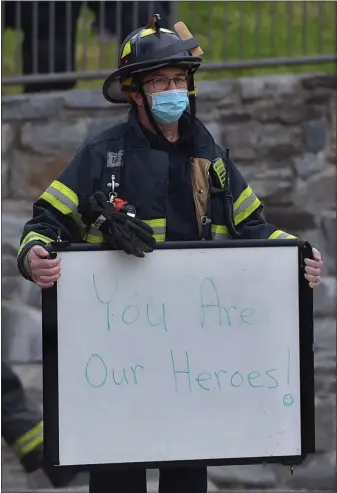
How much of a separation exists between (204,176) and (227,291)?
1.35 ft

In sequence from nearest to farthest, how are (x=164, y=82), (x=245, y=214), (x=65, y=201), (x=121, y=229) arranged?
(x=121, y=229)
(x=65, y=201)
(x=164, y=82)
(x=245, y=214)

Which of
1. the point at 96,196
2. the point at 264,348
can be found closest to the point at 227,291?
the point at 264,348

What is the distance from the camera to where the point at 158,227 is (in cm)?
408

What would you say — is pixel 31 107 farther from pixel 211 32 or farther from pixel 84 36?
pixel 211 32

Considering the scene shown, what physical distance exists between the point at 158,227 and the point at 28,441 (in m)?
2.07

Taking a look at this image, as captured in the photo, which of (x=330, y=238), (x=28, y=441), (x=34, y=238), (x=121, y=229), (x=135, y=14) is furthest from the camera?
(x=135, y=14)

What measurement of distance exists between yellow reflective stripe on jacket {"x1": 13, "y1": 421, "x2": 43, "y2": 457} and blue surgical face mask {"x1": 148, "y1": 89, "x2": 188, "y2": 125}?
2.03m

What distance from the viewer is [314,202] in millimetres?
6582

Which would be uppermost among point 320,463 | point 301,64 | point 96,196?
point 301,64

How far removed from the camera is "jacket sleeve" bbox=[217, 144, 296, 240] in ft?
13.9

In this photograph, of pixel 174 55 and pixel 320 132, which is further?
pixel 320 132

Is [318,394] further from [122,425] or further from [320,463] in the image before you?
[122,425]

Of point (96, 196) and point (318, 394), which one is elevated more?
point (96, 196)

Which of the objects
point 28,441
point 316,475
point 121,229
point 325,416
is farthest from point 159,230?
point 316,475
